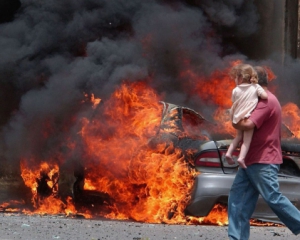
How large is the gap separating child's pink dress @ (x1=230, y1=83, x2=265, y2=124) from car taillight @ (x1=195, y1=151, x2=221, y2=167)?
1363mm

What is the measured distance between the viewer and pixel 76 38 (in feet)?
35.4

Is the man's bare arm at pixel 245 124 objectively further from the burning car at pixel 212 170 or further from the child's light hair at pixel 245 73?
the burning car at pixel 212 170

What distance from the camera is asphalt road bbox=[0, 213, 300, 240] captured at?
613 cm

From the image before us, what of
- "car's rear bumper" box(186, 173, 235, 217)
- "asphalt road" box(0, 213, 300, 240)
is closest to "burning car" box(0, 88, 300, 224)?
"car's rear bumper" box(186, 173, 235, 217)

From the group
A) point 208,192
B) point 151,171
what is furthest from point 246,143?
point 151,171

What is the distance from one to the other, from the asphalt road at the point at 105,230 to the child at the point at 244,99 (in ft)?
4.03

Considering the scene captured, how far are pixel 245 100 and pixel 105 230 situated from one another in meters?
2.03

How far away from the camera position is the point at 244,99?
535cm

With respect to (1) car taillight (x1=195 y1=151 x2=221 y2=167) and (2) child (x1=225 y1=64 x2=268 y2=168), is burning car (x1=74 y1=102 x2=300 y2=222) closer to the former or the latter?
(1) car taillight (x1=195 y1=151 x2=221 y2=167)

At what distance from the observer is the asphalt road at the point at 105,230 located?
6.13 metres

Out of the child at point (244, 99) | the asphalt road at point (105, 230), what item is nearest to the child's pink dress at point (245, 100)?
the child at point (244, 99)

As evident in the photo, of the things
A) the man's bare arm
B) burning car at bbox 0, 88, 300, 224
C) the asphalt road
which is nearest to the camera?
the man's bare arm

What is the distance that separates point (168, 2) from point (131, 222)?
5.38 m

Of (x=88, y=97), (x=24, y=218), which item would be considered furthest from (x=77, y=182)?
(x=88, y=97)
